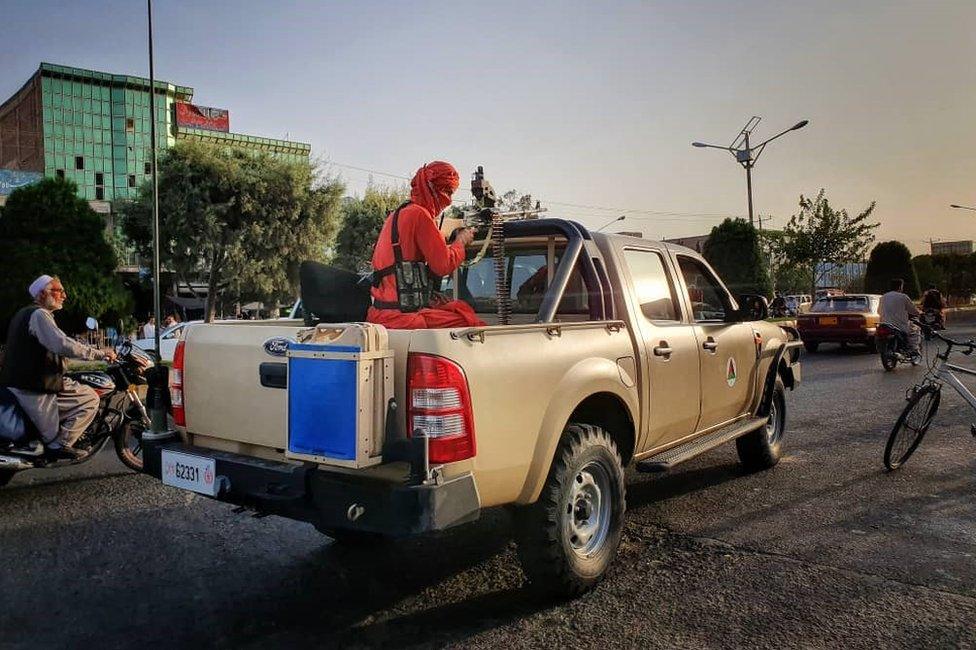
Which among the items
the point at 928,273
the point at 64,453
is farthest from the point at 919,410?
the point at 928,273

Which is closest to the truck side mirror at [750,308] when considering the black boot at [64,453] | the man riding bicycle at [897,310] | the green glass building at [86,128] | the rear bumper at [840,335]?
the black boot at [64,453]

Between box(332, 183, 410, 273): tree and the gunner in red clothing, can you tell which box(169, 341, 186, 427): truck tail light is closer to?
the gunner in red clothing

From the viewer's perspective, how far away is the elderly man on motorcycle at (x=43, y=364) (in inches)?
212

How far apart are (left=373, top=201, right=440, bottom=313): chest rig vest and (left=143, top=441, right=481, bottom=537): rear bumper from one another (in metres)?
1.13

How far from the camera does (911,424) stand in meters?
5.92

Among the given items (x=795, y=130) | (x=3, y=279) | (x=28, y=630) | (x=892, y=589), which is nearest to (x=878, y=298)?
(x=795, y=130)

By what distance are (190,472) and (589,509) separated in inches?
77.0

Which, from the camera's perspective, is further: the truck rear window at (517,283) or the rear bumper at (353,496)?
the truck rear window at (517,283)

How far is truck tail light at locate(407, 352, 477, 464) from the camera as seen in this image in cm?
282

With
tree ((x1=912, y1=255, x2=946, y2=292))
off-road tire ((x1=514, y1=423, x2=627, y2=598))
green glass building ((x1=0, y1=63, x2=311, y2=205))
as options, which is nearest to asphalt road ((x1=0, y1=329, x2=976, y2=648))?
off-road tire ((x1=514, y1=423, x2=627, y2=598))

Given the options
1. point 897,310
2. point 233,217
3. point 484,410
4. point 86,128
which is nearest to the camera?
point 484,410

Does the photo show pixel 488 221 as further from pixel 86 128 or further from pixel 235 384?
pixel 86 128

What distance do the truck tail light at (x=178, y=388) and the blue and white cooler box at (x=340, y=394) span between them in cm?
101

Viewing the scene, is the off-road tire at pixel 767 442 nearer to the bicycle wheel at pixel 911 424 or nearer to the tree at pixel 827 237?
the bicycle wheel at pixel 911 424
